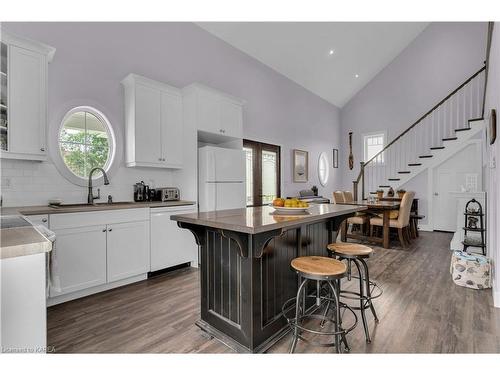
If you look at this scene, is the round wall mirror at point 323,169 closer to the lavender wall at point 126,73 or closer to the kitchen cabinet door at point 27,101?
the lavender wall at point 126,73

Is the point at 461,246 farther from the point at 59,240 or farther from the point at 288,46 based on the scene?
the point at 59,240

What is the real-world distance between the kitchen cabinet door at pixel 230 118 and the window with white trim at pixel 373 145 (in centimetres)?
498

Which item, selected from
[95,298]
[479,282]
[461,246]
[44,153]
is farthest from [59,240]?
[461,246]

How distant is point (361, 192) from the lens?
293 inches

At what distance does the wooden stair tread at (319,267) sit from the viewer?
1643 mm

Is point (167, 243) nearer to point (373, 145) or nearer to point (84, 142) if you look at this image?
point (84, 142)

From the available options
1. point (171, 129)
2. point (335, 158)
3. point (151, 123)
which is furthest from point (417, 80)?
point (151, 123)

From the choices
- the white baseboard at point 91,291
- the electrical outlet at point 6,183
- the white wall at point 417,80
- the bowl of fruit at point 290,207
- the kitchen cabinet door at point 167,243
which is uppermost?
the white wall at point 417,80

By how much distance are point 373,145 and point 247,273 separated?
24.5 feet

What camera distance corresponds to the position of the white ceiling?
16.5 ft

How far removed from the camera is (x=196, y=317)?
90.4 inches

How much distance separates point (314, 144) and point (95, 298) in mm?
6279

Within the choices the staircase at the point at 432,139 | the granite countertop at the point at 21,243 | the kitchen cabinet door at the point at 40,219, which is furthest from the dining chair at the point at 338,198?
the granite countertop at the point at 21,243

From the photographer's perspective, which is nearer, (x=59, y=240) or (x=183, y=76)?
(x=59, y=240)
